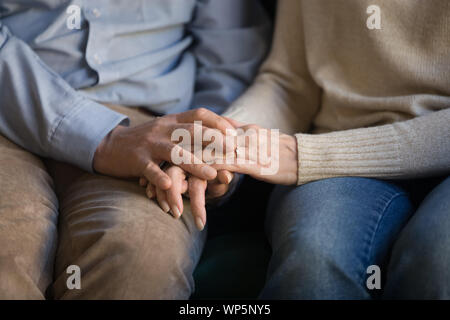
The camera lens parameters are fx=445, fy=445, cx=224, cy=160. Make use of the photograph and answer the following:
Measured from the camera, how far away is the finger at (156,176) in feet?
2.40

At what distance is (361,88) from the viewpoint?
0.87 m

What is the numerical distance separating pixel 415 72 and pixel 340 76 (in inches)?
6.1

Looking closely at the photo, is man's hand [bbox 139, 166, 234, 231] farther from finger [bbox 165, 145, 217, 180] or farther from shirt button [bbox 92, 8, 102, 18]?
shirt button [bbox 92, 8, 102, 18]

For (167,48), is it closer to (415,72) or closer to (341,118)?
(341,118)

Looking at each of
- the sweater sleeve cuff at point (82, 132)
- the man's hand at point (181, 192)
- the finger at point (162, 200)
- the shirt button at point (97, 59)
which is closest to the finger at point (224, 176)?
the man's hand at point (181, 192)

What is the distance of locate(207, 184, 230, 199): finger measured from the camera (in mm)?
814

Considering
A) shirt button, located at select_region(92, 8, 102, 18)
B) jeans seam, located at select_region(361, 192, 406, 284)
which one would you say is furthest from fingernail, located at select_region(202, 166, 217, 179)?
shirt button, located at select_region(92, 8, 102, 18)

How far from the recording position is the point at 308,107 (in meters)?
1.02

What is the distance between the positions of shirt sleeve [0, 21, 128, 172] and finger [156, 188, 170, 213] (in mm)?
150

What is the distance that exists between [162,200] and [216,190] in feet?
0.38
